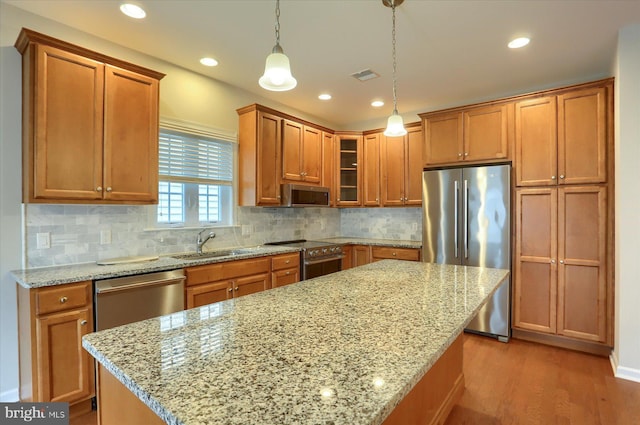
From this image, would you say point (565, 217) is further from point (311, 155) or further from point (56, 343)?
point (56, 343)

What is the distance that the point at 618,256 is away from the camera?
2.64 meters

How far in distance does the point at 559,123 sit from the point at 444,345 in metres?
3.14

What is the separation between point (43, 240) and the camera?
2369mm

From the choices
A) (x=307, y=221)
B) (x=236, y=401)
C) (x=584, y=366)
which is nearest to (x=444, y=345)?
(x=236, y=401)

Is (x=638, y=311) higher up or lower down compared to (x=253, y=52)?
lower down

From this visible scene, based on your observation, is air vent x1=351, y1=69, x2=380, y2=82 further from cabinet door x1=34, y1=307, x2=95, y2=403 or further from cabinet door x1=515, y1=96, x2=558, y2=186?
cabinet door x1=34, y1=307, x2=95, y2=403

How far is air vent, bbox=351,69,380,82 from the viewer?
3.32 meters

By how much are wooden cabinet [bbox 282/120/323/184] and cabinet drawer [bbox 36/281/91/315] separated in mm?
2358

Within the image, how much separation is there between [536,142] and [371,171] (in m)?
2.06

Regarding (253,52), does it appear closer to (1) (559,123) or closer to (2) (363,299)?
(2) (363,299)

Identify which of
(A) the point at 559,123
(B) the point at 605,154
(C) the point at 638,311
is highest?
(A) the point at 559,123

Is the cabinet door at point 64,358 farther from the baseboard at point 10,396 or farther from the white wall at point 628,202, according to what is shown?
the white wall at point 628,202

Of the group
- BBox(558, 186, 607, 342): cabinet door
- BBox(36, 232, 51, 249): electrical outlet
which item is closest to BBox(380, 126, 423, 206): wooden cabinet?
BBox(558, 186, 607, 342): cabinet door

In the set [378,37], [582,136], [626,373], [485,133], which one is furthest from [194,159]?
[626,373]
